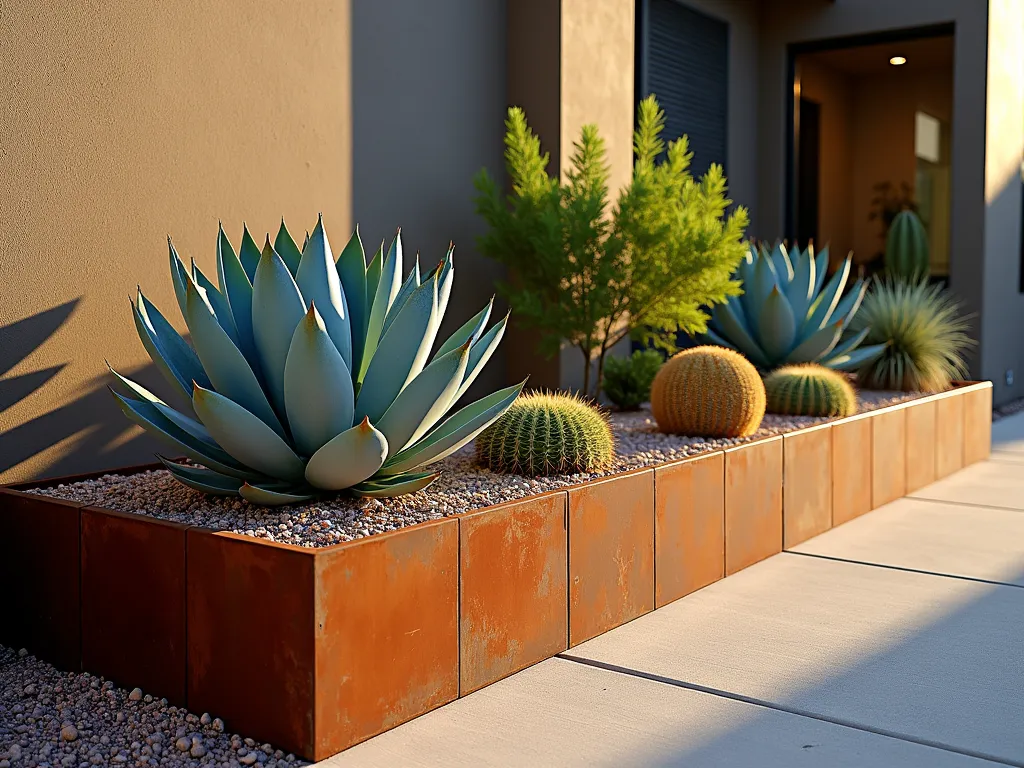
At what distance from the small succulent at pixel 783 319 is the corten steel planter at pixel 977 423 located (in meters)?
0.71

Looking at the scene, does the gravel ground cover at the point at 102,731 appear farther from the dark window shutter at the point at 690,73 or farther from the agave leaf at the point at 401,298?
the dark window shutter at the point at 690,73

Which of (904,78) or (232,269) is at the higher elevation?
(904,78)

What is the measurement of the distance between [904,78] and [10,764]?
12.1 m

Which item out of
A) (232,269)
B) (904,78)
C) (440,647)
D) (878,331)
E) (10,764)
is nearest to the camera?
(10,764)

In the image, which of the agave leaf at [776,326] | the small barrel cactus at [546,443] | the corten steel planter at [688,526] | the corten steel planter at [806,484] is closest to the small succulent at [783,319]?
the agave leaf at [776,326]

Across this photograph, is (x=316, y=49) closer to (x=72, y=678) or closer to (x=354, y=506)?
(x=354, y=506)

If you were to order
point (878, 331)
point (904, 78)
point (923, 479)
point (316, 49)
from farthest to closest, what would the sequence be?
point (904, 78), point (878, 331), point (923, 479), point (316, 49)

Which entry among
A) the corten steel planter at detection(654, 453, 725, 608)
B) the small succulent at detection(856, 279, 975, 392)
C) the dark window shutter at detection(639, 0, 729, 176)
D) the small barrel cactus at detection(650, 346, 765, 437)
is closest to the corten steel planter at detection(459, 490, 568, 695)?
the corten steel planter at detection(654, 453, 725, 608)

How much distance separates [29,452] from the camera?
312 centimetres

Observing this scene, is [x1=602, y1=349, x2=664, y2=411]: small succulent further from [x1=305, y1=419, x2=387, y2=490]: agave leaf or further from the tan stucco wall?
[x1=305, y1=419, x2=387, y2=490]: agave leaf

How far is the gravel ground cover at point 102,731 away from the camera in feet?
6.83

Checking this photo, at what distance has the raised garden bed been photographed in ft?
7.04

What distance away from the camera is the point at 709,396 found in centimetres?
403

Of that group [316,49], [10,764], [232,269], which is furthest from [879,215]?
[10,764]
